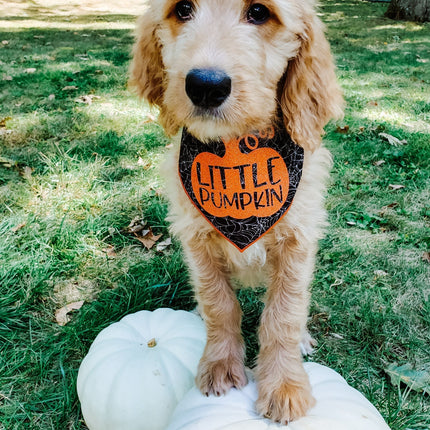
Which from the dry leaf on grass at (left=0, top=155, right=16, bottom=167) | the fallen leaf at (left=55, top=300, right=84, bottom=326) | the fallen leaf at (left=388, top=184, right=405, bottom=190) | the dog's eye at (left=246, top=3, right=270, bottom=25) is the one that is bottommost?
the fallen leaf at (left=55, top=300, right=84, bottom=326)

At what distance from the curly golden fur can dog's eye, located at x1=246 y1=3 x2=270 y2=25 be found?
0.06 feet

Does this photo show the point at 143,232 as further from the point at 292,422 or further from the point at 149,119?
the point at 149,119

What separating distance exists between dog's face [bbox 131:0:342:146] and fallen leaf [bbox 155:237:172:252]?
120 centimetres

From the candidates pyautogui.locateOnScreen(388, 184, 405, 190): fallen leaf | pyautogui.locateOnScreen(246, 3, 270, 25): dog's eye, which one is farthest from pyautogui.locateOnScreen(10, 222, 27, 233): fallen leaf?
pyautogui.locateOnScreen(388, 184, 405, 190): fallen leaf

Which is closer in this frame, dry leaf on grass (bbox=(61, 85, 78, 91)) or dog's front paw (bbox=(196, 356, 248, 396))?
dog's front paw (bbox=(196, 356, 248, 396))

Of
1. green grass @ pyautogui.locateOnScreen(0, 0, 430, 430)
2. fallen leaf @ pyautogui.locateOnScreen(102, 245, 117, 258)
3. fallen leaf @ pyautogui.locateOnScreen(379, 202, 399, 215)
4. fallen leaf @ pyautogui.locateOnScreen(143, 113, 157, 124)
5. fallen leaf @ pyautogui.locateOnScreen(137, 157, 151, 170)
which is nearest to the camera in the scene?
green grass @ pyautogui.locateOnScreen(0, 0, 430, 430)

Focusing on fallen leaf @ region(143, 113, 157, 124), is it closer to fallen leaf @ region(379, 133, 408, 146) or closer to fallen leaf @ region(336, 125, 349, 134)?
fallen leaf @ region(336, 125, 349, 134)

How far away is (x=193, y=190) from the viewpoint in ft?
7.03

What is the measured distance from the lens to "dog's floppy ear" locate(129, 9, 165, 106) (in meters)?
2.25

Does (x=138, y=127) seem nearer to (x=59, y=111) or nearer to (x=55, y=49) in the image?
(x=59, y=111)

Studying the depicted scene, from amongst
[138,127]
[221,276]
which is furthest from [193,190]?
[138,127]

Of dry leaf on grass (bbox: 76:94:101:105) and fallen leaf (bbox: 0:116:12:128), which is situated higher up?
fallen leaf (bbox: 0:116:12:128)

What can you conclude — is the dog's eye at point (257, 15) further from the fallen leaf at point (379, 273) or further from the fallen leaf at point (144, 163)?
the fallen leaf at point (144, 163)

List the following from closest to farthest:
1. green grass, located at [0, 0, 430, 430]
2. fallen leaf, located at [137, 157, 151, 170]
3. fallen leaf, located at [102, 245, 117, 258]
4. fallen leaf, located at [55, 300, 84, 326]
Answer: green grass, located at [0, 0, 430, 430]
fallen leaf, located at [55, 300, 84, 326]
fallen leaf, located at [102, 245, 117, 258]
fallen leaf, located at [137, 157, 151, 170]
